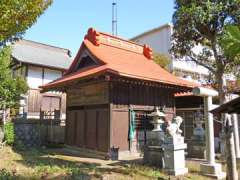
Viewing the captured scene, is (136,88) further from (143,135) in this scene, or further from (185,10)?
(185,10)

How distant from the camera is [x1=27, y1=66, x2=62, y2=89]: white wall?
23422 millimetres

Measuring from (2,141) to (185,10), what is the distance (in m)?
11.1

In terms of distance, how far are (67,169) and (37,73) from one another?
51.8 feet

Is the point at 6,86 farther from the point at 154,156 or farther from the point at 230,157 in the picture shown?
the point at 230,157

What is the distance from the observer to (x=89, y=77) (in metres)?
13.0

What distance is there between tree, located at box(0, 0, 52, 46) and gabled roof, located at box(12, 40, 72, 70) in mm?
15634

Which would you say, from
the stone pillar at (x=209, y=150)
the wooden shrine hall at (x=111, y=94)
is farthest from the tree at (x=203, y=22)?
the wooden shrine hall at (x=111, y=94)

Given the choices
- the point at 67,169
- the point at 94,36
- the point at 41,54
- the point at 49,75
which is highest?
the point at 41,54

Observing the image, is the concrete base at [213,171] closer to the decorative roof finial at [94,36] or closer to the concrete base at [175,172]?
the concrete base at [175,172]

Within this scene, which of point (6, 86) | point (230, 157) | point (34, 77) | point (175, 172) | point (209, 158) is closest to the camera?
point (230, 157)

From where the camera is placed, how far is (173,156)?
33.5ft

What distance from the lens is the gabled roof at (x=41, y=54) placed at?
2409 cm

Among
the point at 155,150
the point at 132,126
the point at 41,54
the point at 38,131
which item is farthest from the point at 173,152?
the point at 41,54

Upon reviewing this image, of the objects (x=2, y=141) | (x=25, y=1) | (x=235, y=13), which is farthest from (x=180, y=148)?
(x=2, y=141)
